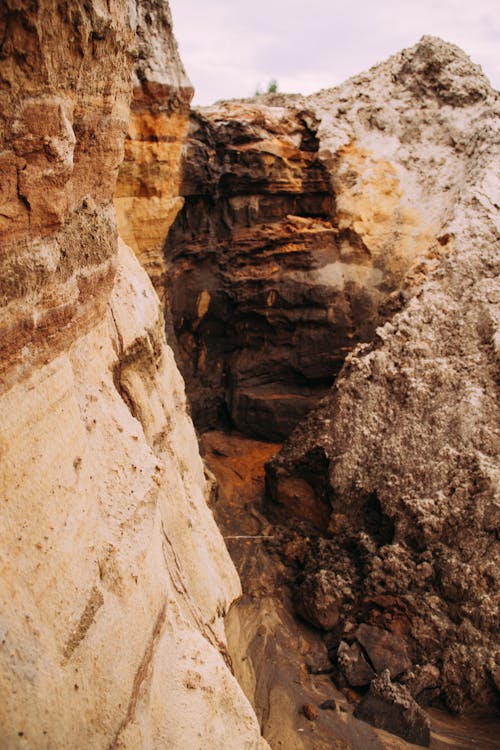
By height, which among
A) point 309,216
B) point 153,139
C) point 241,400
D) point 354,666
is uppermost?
point 153,139

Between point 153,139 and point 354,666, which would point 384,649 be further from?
point 153,139

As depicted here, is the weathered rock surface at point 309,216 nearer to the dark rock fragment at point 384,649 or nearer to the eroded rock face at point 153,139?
the eroded rock face at point 153,139

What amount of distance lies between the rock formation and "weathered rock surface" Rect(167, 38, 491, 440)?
150 inches

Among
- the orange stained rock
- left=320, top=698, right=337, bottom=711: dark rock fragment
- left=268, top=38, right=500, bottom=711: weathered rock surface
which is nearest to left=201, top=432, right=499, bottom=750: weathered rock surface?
left=320, top=698, right=337, bottom=711: dark rock fragment

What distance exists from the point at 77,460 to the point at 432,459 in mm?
3048

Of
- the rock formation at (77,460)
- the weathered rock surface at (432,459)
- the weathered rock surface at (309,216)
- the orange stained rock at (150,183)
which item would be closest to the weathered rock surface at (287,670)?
the weathered rock surface at (432,459)

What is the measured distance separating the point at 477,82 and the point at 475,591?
17.2ft

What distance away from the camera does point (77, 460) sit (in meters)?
2.08

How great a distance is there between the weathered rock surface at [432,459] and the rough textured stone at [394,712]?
1.18 feet

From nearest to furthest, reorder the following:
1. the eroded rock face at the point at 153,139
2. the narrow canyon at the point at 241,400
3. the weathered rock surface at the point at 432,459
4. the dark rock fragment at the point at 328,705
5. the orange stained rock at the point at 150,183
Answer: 1. the narrow canyon at the point at 241,400
2. the dark rock fragment at the point at 328,705
3. the weathered rock surface at the point at 432,459
4. the eroded rock face at the point at 153,139
5. the orange stained rock at the point at 150,183

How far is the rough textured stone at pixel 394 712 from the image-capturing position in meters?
3.46

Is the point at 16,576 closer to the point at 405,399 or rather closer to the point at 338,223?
the point at 405,399

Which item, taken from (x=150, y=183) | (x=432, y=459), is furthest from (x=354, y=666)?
(x=150, y=183)

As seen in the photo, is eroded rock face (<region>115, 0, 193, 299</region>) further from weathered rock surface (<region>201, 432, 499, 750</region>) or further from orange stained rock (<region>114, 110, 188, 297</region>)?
weathered rock surface (<region>201, 432, 499, 750</region>)
